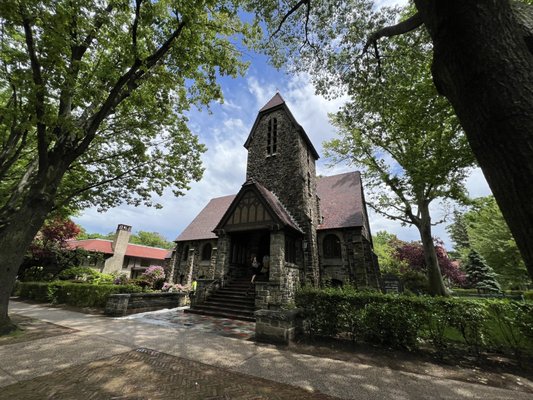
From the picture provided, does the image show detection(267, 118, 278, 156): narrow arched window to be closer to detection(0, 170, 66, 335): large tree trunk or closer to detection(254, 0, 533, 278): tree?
detection(0, 170, 66, 335): large tree trunk

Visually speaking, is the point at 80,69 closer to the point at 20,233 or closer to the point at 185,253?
the point at 20,233

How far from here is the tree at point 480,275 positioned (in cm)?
2772

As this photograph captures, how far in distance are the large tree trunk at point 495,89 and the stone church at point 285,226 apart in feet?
35.4

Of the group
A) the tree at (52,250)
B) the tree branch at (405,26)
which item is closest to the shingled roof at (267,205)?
the tree branch at (405,26)

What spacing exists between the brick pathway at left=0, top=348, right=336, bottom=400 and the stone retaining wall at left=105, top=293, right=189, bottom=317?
6079 millimetres

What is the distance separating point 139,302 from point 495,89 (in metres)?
13.6

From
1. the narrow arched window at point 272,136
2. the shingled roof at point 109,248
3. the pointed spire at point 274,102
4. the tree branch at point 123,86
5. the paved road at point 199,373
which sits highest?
the pointed spire at point 274,102

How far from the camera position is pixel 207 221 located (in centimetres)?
2484

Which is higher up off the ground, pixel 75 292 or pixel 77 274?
pixel 77 274

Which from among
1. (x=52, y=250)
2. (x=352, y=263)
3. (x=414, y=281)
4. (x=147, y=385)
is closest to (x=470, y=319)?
(x=147, y=385)

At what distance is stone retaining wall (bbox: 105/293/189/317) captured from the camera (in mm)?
10094

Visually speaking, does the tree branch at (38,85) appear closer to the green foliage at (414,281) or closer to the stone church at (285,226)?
the stone church at (285,226)

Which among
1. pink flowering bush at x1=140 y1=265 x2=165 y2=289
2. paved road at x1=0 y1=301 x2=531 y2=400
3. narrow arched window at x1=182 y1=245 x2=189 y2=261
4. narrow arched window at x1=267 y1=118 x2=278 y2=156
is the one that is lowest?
paved road at x1=0 y1=301 x2=531 y2=400

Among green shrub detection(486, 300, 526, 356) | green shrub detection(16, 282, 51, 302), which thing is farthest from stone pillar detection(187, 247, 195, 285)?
green shrub detection(486, 300, 526, 356)
